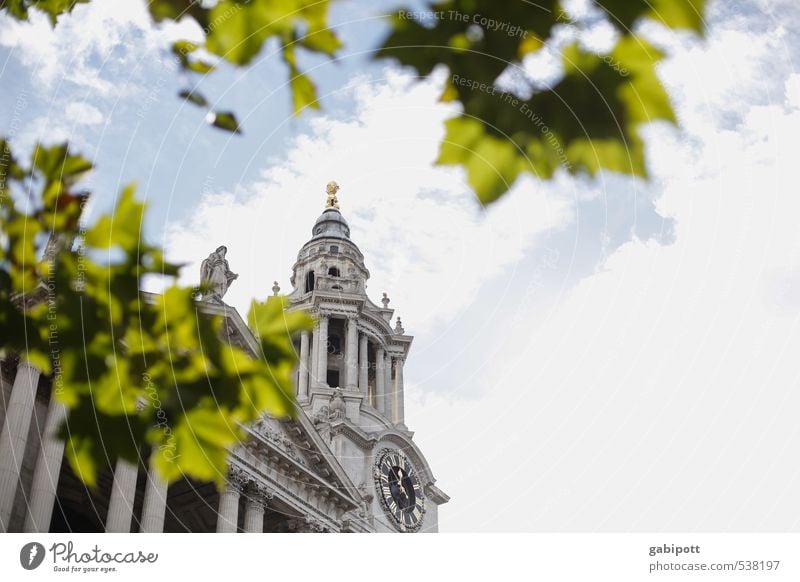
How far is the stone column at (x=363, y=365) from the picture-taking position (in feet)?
151

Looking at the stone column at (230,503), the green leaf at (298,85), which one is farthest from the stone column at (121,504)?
the green leaf at (298,85)

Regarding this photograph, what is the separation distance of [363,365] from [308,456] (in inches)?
533

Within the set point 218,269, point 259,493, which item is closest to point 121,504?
point 259,493

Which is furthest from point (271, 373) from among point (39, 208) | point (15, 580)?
point (15, 580)

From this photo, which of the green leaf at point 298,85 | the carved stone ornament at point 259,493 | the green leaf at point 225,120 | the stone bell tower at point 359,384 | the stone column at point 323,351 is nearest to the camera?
the green leaf at point 298,85

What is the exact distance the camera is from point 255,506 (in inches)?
1162

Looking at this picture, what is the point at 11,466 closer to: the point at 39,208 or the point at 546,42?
the point at 39,208

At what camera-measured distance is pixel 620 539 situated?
1630 centimetres

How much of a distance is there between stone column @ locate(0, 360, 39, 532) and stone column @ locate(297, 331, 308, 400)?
21829mm

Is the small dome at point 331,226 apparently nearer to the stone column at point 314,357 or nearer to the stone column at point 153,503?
the stone column at point 314,357

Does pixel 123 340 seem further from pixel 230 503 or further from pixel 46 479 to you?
pixel 230 503

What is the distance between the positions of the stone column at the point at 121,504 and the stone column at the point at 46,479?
170 centimetres

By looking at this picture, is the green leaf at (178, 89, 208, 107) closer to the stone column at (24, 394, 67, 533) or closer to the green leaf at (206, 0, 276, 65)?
the green leaf at (206, 0, 276, 65)

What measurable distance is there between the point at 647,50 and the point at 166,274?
12.5ft
